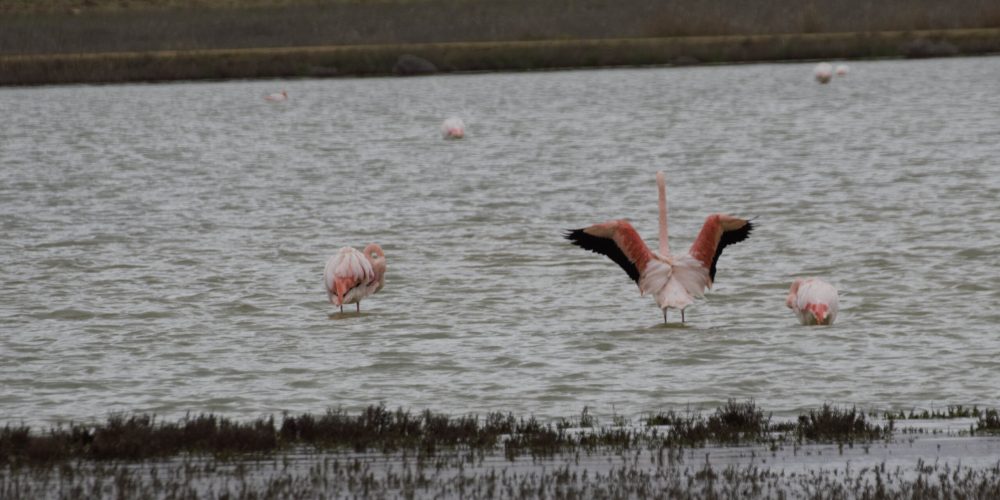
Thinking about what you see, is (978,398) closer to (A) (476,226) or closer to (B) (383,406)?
(B) (383,406)

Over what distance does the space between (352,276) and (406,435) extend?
16.3ft

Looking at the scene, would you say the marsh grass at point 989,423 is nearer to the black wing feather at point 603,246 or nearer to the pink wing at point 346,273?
the black wing feather at point 603,246

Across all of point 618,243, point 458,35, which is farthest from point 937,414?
point 458,35

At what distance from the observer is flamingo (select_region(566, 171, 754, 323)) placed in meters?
12.2

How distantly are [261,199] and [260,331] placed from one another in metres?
11.6

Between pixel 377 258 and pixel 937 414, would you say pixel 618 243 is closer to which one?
pixel 377 258

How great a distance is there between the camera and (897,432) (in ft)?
29.3

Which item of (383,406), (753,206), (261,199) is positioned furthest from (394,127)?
(383,406)

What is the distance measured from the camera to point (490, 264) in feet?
56.8

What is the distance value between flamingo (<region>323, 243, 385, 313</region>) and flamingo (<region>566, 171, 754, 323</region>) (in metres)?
2.13

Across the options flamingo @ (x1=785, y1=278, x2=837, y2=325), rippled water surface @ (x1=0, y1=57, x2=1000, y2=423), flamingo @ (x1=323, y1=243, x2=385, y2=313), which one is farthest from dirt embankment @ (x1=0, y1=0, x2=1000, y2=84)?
flamingo @ (x1=785, y1=278, x2=837, y2=325)

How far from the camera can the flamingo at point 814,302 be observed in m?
12.6

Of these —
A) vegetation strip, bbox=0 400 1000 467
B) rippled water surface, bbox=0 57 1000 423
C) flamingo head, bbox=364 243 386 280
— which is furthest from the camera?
flamingo head, bbox=364 243 386 280

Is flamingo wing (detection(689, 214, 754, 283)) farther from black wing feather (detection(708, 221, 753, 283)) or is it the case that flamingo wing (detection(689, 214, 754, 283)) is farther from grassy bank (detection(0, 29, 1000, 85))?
grassy bank (detection(0, 29, 1000, 85))
